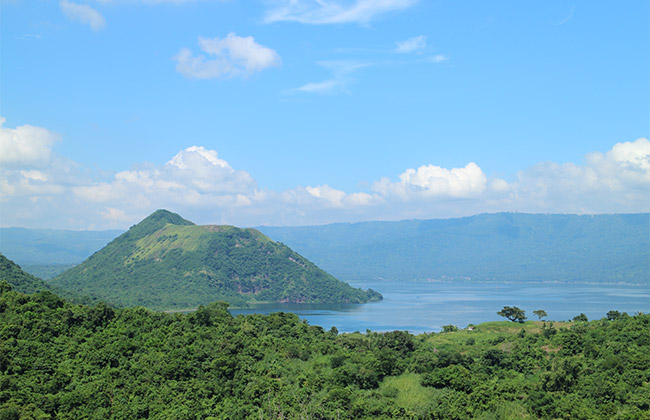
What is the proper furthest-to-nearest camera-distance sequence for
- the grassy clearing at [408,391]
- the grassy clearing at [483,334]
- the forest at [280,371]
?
the grassy clearing at [483,334] < the grassy clearing at [408,391] < the forest at [280,371]

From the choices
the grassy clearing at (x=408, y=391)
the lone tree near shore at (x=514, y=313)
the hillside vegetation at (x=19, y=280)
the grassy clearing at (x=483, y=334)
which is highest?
the hillside vegetation at (x=19, y=280)

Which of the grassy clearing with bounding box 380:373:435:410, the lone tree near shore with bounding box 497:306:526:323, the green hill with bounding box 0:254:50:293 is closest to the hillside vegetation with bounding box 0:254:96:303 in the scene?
the green hill with bounding box 0:254:50:293

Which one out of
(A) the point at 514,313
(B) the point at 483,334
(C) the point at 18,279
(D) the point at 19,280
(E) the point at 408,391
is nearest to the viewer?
(E) the point at 408,391

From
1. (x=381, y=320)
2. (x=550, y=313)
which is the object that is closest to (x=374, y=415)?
(x=381, y=320)

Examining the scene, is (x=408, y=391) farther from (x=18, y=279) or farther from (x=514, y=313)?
(x=18, y=279)

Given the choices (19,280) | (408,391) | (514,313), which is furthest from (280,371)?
(19,280)

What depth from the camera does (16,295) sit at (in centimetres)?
5778

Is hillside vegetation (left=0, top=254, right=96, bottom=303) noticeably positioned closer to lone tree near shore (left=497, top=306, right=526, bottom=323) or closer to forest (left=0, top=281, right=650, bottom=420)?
forest (left=0, top=281, right=650, bottom=420)

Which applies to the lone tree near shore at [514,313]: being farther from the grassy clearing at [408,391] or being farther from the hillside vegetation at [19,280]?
the hillside vegetation at [19,280]

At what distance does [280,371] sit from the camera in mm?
51625

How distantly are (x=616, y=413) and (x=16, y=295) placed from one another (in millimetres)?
53895

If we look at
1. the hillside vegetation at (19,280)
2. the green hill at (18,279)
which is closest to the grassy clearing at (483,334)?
the hillside vegetation at (19,280)

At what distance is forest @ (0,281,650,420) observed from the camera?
4434cm

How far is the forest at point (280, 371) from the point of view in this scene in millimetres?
44344
